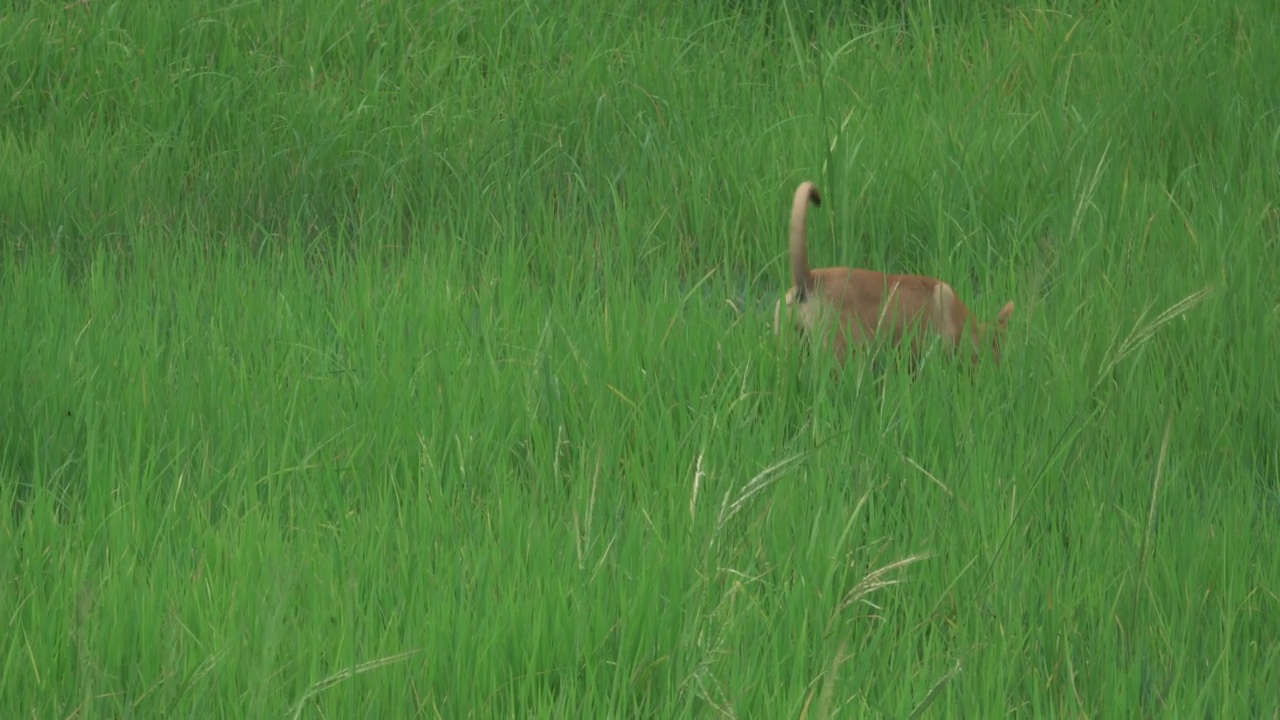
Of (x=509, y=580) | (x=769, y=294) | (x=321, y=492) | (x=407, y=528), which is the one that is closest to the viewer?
(x=509, y=580)

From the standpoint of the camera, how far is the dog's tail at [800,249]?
265 centimetres

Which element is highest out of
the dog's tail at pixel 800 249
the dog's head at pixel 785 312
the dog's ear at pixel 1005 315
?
the dog's tail at pixel 800 249

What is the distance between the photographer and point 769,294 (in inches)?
128

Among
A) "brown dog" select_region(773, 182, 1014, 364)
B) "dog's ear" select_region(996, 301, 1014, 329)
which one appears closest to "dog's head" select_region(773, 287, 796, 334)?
"brown dog" select_region(773, 182, 1014, 364)

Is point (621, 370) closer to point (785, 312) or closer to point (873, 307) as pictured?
point (785, 312)

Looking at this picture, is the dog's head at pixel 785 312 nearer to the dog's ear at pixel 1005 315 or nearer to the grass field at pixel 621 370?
the grass field at pixel 621 370

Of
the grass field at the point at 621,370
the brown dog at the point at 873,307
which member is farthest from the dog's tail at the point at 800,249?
the grass field at the point at 621,370

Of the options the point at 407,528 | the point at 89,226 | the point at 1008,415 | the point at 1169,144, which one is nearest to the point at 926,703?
the point at 407,528

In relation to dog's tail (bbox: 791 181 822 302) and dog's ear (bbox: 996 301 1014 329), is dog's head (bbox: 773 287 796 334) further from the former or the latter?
dog's ear (bbox: 996 301 1014 329)

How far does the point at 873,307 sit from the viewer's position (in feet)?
8.73

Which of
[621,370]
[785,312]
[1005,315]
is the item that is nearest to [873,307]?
[785,312]

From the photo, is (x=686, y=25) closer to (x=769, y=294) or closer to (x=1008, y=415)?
(x=769, y=294)

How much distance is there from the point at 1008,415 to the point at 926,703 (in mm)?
1011

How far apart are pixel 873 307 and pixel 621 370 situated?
0.50 m
